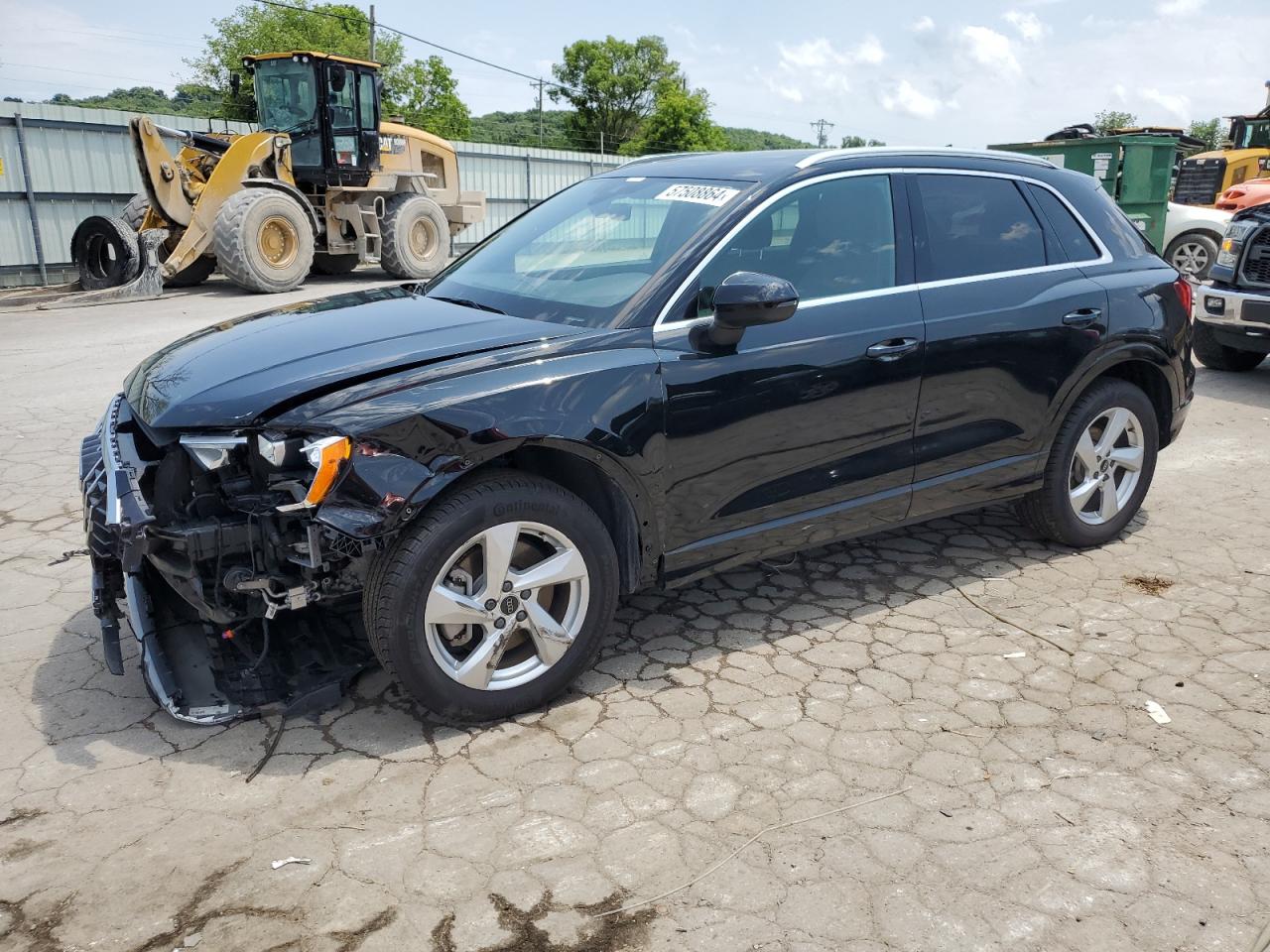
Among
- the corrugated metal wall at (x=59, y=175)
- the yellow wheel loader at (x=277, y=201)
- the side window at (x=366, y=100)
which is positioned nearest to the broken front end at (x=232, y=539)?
the yellow wheel loader at (x=277, y=201)

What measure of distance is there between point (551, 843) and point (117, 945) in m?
1.07

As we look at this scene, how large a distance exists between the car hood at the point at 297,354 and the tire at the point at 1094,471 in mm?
2516

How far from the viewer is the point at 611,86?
91375 mm

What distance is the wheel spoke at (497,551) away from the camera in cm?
317

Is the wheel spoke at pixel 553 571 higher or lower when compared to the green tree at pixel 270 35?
lower

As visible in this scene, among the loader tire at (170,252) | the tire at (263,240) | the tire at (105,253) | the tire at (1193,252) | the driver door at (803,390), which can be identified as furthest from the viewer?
the loader tire at (170,252)

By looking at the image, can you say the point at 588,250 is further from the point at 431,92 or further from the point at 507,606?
the point at 431,92

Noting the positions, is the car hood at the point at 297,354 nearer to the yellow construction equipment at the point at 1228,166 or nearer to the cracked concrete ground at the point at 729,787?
the cracked concrete ground at the point at 729,787

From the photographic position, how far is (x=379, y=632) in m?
3.10

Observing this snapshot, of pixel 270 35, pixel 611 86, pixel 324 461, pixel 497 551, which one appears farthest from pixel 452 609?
pixel 611 86

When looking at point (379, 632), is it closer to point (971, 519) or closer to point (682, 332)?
point (682, 332)

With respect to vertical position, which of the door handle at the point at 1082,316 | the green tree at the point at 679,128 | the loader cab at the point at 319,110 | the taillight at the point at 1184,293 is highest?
the green tree at the point at 679,128

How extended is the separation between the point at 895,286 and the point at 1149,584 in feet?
6.10

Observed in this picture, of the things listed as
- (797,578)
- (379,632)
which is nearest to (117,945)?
(379,632)
